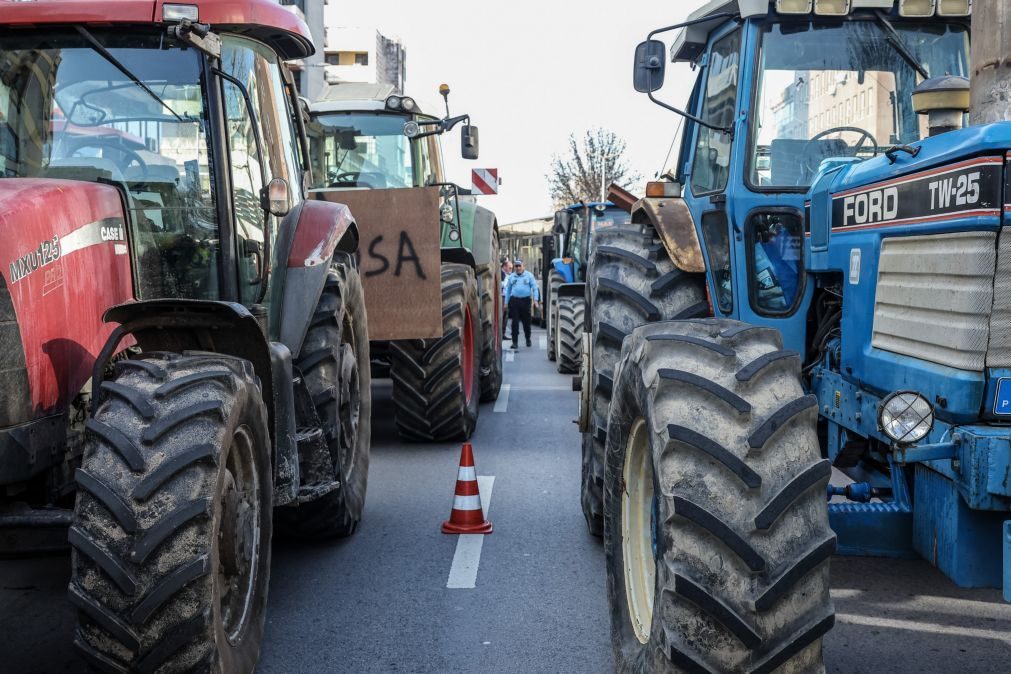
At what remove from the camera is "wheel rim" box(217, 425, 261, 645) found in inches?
161

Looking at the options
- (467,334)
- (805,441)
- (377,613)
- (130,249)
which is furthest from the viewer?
(467,334)

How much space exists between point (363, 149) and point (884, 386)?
7.44 metres

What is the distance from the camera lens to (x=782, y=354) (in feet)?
12.0

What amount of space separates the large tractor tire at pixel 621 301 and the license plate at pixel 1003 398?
6.77 feet

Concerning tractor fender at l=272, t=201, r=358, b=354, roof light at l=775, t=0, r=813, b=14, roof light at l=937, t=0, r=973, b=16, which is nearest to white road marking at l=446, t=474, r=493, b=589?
tractor fender at l=272, t=201, r=358, b=354

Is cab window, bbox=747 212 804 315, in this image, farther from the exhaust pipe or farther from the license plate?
the license plate

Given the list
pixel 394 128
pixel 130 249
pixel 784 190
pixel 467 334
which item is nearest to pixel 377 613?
pixel 130 249

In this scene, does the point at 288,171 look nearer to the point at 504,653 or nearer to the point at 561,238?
the point at 504,653

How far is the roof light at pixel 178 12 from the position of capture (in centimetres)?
470

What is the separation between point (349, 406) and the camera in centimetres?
633

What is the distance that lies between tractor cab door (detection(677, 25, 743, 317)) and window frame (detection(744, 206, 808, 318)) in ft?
0.27

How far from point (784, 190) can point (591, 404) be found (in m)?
1.35

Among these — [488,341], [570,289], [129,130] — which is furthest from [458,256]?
[129,130]

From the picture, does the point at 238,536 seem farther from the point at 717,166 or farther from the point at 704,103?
the point at 704,103
